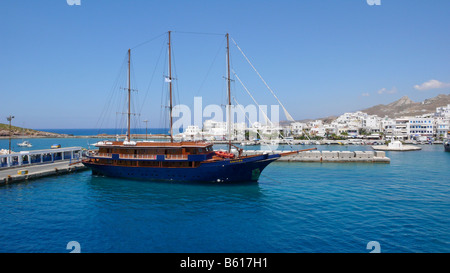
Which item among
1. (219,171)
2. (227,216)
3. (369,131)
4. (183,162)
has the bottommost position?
(227,216)

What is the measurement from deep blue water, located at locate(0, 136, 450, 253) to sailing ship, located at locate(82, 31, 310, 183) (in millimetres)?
1328

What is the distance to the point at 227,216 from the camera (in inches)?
629

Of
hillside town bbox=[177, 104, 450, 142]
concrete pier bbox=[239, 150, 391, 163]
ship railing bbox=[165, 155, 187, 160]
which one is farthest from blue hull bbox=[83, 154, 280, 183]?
hillside town bbox=[177, 104, 450, 142]

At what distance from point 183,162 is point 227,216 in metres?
10.8

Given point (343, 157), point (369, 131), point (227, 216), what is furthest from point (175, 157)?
point (369, 131)

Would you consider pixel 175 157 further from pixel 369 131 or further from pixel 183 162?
pixel 369 131

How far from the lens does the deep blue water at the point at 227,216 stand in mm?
12250

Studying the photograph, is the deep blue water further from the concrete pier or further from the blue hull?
the concrete pier

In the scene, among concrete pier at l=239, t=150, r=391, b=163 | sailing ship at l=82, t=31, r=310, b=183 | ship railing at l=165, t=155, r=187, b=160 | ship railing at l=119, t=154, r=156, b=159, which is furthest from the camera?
concrete pier at l=239, t=150, r=391, b=163

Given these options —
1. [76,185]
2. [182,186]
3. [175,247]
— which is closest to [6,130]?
[76,185]

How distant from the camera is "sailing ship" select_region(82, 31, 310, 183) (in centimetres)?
2469

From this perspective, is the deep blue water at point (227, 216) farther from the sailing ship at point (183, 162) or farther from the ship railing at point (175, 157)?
the ship railing at point (175, 157)
